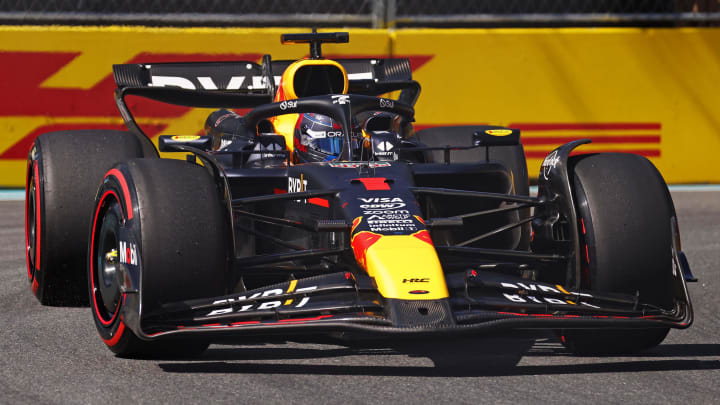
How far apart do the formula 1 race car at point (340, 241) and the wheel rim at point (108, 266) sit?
0.01 m

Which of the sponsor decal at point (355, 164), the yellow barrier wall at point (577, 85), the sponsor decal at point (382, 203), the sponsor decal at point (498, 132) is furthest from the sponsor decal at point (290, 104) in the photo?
the yellow barrier wall at point (577, 85)

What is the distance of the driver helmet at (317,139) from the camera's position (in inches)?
255

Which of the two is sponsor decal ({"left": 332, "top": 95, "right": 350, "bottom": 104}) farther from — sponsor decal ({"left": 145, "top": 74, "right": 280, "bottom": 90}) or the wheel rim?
sponsor decal ({"left": 145, "top": 74, "right": 280, "bottom": 90})

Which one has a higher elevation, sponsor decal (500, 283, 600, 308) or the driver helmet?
the driver helmet

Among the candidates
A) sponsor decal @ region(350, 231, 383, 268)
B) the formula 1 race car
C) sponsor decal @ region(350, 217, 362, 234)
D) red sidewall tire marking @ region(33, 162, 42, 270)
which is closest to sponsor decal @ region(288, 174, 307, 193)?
the formula 1 race car

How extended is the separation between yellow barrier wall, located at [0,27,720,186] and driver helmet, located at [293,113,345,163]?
5.36 meters

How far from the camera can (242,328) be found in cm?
439

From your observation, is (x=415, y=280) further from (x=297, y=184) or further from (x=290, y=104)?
(x=290, y=104)

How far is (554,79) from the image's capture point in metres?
12.3

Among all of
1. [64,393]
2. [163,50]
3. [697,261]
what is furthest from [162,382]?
[163,50]

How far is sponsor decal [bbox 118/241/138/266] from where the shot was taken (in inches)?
186

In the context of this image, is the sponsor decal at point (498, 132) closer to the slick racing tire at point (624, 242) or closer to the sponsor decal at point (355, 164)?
the sponsor decal at point (355, 164)

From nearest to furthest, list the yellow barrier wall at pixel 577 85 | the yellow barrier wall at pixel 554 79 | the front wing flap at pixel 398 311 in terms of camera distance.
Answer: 1. the front wing flap at pixel 398 311
2. the yellow barrier wall at pixel 554 79
3. the yellow barrier wall at pixel 577 85

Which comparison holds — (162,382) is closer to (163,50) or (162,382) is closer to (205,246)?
(205,246)
